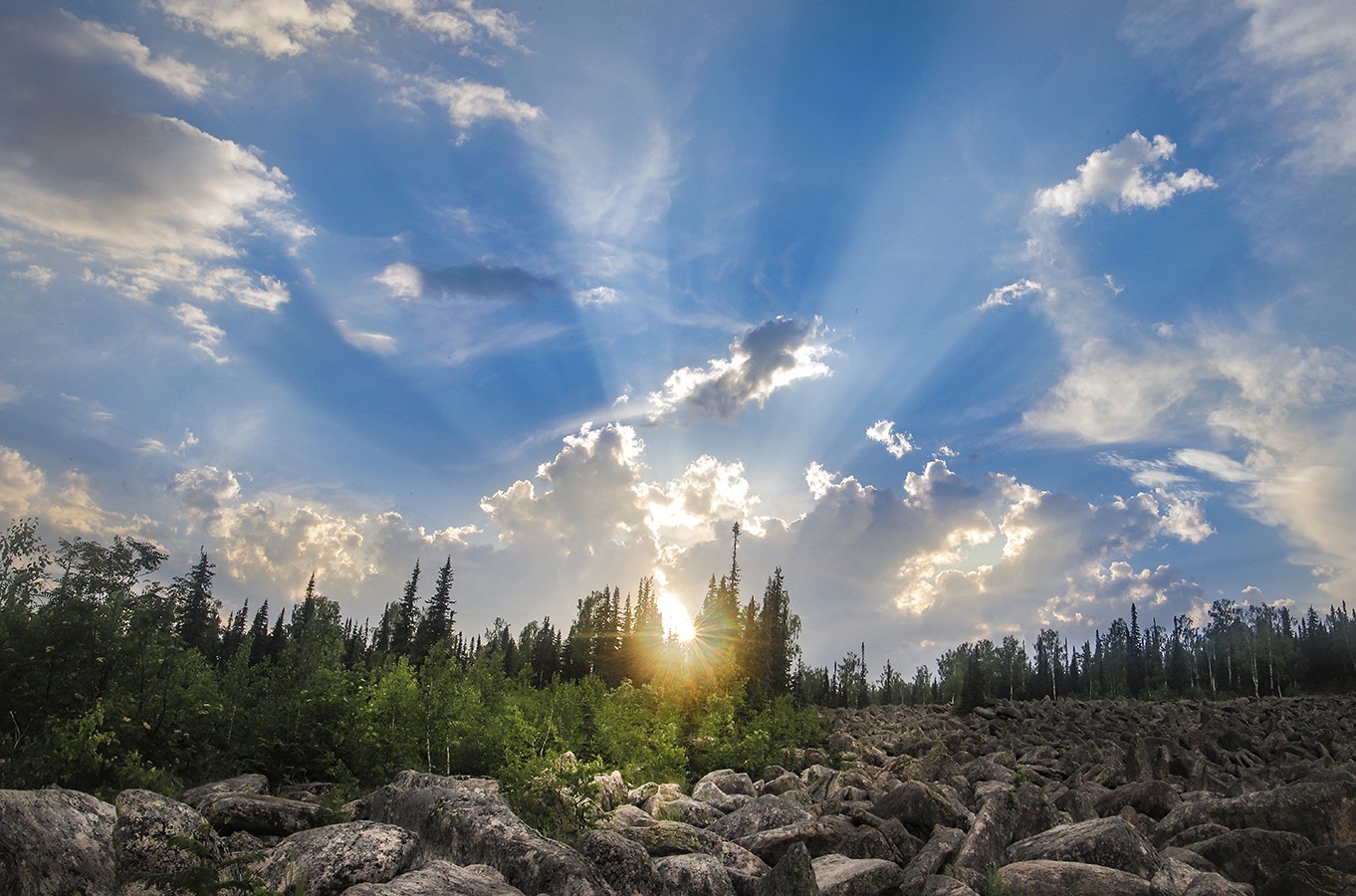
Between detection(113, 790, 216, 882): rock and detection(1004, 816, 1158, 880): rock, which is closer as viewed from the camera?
detection(113, 790, 216, 882): rock

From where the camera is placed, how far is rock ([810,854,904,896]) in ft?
47.8

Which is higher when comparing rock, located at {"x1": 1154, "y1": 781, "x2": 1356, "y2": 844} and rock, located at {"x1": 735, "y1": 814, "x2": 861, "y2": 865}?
rock, located at {"x1": 1154, "y1": 781, "x2": 1356, "y2": 844}

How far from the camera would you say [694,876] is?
46.5ft

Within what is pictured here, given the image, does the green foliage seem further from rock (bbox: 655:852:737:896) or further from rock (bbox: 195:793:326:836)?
rock (bbox: 195:793:326:836)

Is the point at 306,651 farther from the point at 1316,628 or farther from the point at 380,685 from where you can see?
the point at 1316,628

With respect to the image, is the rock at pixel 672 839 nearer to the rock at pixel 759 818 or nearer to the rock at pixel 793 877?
the rock at pixel 793 877

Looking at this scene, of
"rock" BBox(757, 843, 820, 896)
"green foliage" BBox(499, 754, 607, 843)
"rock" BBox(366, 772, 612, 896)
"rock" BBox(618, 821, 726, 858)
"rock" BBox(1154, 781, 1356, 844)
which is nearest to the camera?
"rock" BBox(366, 772, 612, 896)

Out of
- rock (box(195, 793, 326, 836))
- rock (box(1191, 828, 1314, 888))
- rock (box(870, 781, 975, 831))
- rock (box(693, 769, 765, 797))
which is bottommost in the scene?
rock (box(693, 769, 765, 797))

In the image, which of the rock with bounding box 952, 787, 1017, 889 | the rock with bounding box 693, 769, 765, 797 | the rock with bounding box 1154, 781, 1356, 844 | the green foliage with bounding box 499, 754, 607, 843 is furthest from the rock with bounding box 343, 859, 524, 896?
the rock with bounding box 693, 769, 765, 797

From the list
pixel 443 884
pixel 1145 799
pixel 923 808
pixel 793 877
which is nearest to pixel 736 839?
pixel 923 808

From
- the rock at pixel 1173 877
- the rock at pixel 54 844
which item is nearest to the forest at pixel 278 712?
the rock at pixel 54 844

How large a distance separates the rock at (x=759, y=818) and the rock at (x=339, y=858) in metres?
8.83

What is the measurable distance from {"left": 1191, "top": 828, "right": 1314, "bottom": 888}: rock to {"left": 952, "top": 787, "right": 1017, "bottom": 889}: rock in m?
3.46

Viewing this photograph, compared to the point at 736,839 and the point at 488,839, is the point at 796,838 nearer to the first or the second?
the point at 736,839
